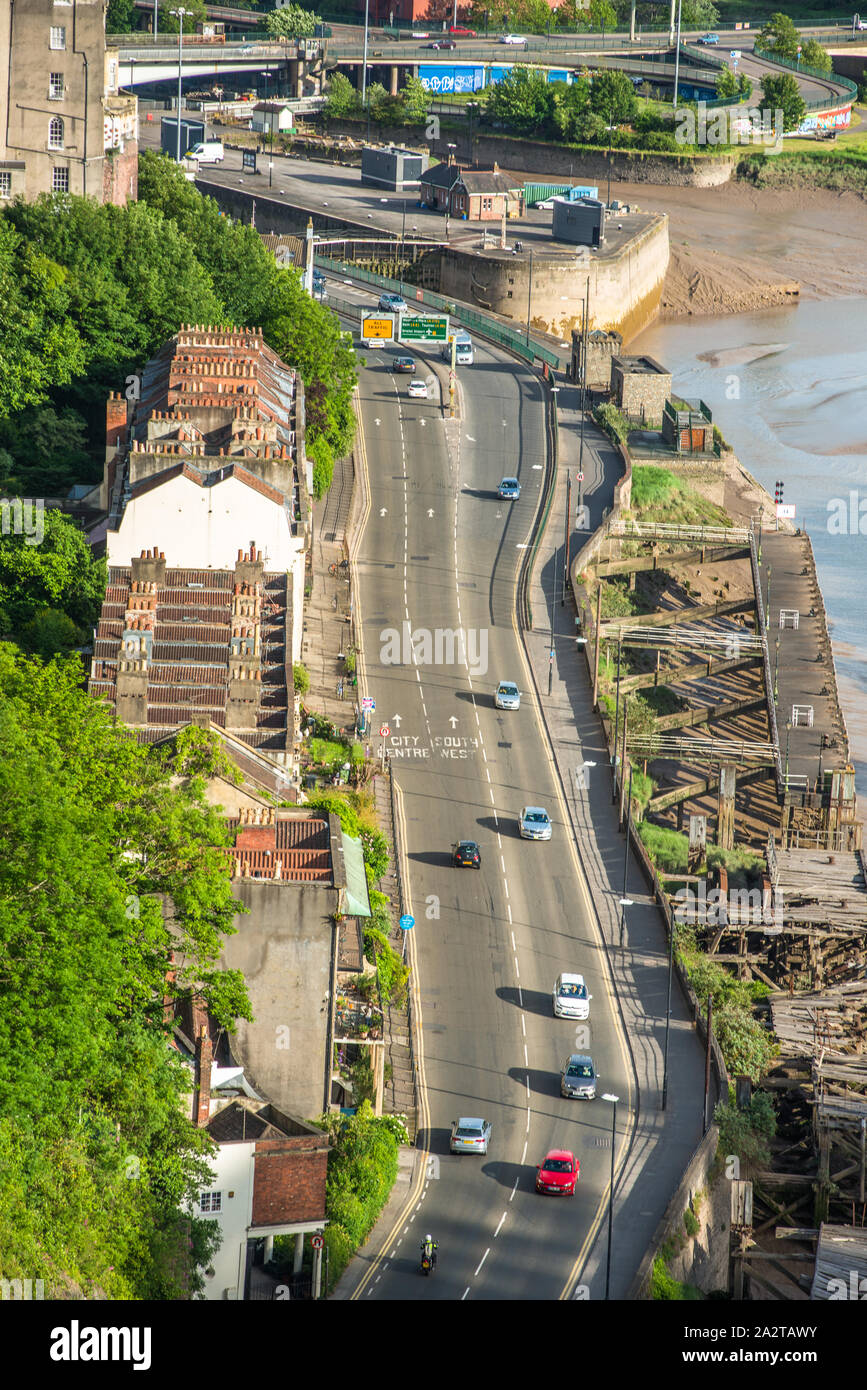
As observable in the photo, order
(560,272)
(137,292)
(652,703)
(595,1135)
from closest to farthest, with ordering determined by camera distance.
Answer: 1. (595,1135)
2. (652,703)
3. (137,292)
4. (560,272)

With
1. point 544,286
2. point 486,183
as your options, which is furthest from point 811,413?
point 486,183

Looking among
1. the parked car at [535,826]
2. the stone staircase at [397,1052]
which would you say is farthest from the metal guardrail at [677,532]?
the stone staircase at [397,1052]

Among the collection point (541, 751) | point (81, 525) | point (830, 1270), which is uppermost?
point (81, 525)

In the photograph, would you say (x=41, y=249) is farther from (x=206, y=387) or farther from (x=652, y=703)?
(x=652, y=703)

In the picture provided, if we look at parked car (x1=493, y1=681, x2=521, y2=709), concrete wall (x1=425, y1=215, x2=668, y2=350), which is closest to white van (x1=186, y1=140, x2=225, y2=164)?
concrete wall (x1=425, y1=215, x2=668, y2=350)

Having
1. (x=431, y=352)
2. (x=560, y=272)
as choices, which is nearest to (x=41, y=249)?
(x=431, y=352)

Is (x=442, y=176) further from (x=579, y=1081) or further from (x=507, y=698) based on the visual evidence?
(x=579, y=1081)
